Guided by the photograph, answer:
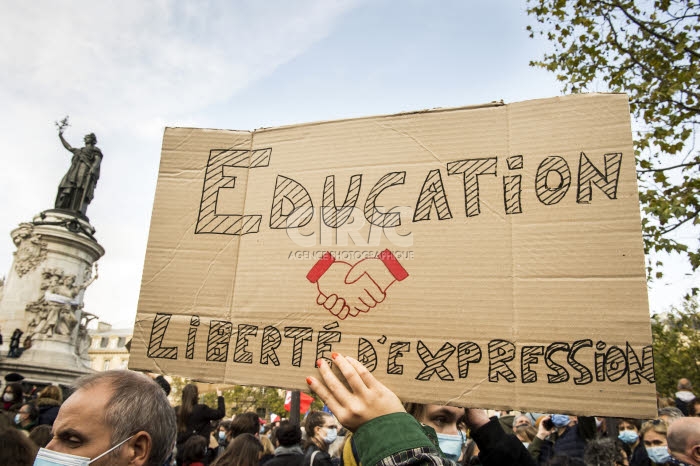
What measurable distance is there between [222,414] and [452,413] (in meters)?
4.03

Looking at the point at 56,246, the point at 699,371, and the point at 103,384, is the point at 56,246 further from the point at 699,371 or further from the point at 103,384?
the point at 699,371

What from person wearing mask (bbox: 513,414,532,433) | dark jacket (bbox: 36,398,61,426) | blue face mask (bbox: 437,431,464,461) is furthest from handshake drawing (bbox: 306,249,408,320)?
person wearing mask (bbox: 513,414,532,433)

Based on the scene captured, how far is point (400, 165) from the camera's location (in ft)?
6.59

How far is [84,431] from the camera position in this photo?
76.6 inches

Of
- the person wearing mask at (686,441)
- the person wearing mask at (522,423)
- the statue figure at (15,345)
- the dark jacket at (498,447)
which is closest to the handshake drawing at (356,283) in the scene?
the dark jacket at (498,447)

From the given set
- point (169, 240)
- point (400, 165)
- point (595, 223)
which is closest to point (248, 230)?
point (169, 240)

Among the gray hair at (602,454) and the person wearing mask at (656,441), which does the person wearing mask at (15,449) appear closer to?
the gray hair at (602,454)

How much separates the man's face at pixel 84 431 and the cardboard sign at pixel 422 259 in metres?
0.22

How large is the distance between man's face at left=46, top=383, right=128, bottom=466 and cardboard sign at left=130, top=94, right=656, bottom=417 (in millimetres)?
218

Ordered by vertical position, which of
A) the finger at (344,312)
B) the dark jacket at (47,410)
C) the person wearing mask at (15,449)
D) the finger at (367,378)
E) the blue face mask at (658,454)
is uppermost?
the finger at (344,312)

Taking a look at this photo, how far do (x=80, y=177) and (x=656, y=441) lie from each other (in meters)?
21.1

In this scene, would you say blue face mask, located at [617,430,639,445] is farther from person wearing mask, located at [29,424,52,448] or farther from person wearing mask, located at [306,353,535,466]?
person wearing mask, located at [29,424,52,448]

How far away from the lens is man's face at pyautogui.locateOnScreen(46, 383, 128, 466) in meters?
1.93

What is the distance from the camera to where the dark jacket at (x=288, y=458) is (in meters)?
4.29
